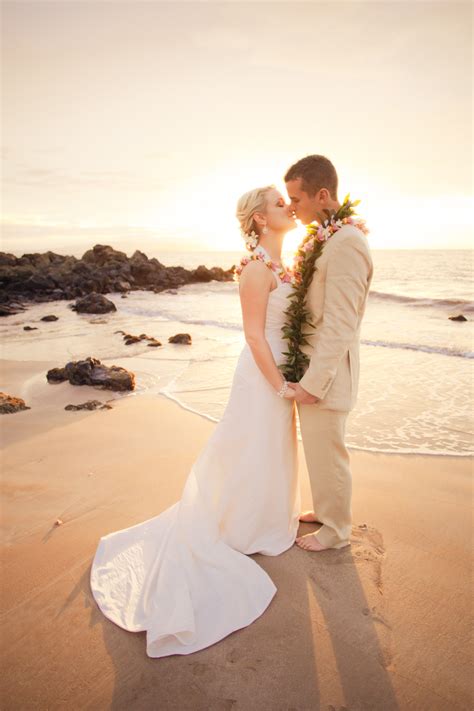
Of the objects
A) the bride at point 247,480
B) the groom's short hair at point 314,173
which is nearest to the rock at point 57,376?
the bride at point 247,480

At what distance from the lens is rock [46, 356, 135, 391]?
7383 millimetres

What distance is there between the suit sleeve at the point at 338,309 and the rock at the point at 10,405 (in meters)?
4.85

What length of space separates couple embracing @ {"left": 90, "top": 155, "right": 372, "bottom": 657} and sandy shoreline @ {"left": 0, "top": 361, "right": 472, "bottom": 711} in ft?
0.66

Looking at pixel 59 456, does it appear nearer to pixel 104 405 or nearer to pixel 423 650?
pixel 104 405

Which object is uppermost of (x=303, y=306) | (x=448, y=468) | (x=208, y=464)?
(x=303, y=306)

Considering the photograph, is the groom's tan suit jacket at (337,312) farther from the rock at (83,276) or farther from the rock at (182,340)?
the rock at (83,276)

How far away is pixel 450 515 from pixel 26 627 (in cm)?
328

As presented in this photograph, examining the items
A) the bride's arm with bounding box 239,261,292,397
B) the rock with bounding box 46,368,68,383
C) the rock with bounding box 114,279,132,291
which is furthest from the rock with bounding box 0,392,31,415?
the rock with bounding box 114,279,132,291

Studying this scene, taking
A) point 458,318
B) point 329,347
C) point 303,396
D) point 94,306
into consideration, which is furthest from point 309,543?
point 94,306

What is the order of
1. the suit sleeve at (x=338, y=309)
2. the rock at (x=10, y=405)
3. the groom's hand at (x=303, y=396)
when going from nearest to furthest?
1. the suit sleeve at (x=338, y=309)
2. the groom's hand at (x=303, y=396)
3. the rock at (x=10, y=405)

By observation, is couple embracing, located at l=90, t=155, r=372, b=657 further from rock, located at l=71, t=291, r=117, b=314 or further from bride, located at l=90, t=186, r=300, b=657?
rock, located at l=71, t=291, r=117, b=314

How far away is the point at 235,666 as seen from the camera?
2.40m

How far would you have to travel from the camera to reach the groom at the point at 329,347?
9.42 ft

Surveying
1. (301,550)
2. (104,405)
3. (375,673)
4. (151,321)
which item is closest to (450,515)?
(301,550)
